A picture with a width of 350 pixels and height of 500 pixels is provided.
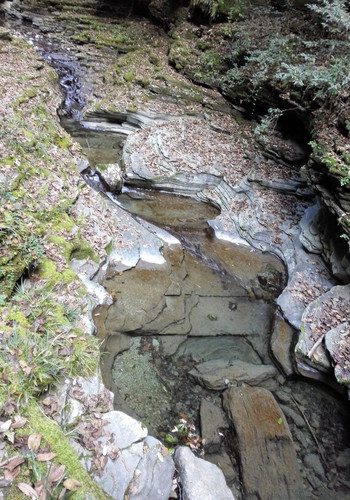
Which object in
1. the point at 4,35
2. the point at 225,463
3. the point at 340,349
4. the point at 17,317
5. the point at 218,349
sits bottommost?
the point at 225,463

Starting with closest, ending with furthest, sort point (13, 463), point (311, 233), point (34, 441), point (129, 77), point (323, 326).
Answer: point (13, 463), point (34, 441), point (323, 326), point (311, 233), point (129, 77)

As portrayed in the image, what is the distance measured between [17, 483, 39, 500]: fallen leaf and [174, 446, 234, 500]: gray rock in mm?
2275

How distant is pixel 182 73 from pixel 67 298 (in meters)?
14.3

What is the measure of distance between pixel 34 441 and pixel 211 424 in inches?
135

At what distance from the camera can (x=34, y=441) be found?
297 centimetres

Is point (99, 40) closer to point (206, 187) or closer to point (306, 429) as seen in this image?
point (206, 187)

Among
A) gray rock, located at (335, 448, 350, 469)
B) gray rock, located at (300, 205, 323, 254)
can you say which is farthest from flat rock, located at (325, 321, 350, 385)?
gray rock, located at (300, 205, 323, 254)

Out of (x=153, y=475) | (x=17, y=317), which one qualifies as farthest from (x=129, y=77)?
(x=153, y=475)

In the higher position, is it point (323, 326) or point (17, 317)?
point (323, 326)

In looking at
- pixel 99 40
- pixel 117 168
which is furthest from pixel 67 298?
pixel 99 40

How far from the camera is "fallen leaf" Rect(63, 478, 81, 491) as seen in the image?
9.14ft

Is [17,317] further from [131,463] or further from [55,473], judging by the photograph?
[131,463]

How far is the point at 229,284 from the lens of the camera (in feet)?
28.1

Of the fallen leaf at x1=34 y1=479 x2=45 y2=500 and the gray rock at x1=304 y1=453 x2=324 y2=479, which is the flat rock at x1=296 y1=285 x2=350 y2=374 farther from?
the fallen leaf at x1=34 y1=479 x2=45 y2=500
